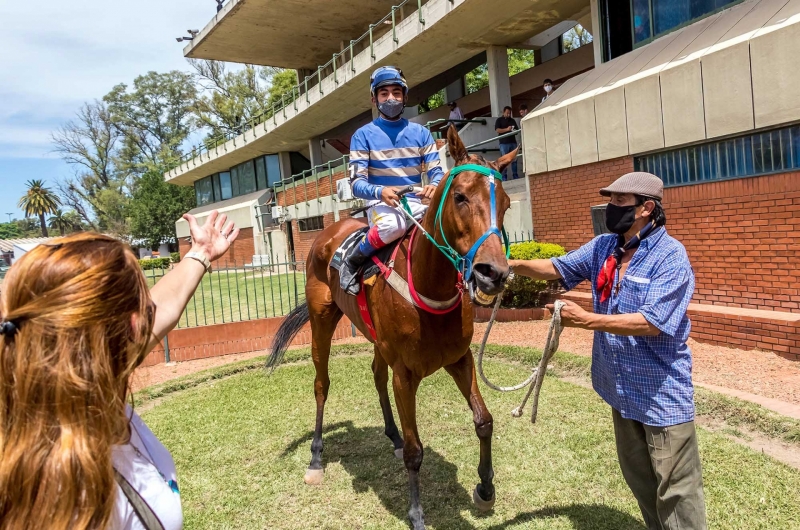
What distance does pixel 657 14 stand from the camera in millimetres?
9586

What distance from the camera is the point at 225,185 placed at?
37812 millimetres

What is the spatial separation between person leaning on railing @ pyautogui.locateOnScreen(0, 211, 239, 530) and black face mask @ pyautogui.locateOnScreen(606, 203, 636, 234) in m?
2.35

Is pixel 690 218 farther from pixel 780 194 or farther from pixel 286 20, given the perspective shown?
pixel 286 20

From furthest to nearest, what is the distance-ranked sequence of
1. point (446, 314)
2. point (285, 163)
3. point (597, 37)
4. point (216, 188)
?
point (216, 188) < point (285, 163) < point (597, 37) < point (446, 314)

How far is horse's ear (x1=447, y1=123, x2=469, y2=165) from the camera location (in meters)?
3.00

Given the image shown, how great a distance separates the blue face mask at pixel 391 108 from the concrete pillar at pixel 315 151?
27.0 metres

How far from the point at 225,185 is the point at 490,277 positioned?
38077 mm

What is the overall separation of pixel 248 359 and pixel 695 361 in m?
6.67

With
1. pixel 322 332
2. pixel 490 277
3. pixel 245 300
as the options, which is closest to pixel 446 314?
pixel 490 277

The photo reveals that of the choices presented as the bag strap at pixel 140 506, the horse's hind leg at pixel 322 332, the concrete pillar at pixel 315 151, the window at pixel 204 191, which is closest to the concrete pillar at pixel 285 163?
the concrete pillar at pixel 315 151

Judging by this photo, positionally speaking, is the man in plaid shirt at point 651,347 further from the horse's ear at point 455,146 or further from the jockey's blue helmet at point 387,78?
the jockey's blue helmet at point 387,78

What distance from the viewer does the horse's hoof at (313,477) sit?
436 cm

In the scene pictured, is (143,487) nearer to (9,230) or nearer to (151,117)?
(151,117)

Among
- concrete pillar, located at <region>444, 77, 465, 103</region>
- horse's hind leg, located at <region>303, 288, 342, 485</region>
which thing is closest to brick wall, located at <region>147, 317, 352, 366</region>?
horse's hind leg, located at <region>303, 288, 342, 485</region>
